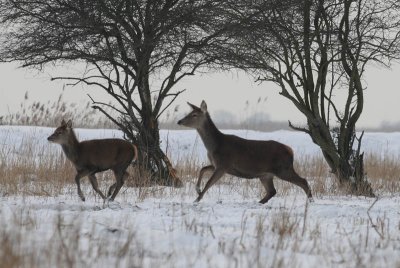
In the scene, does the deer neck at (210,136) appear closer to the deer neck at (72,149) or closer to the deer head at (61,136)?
the deer neck at (72,149)

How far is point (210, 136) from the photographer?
Answer: 1088 centimetres

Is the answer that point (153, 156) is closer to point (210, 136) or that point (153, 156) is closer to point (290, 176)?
point (210, 136)

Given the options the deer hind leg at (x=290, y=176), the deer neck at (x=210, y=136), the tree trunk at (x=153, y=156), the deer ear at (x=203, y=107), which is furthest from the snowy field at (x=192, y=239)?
the tree trunk at (x=153, y=156)

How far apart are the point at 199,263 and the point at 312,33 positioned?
33.2ft

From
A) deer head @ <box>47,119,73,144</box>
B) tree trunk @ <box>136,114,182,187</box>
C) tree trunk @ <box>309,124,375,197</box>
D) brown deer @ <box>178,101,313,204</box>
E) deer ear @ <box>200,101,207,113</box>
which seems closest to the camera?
brown deer @ <box>178,101,313,204</box>

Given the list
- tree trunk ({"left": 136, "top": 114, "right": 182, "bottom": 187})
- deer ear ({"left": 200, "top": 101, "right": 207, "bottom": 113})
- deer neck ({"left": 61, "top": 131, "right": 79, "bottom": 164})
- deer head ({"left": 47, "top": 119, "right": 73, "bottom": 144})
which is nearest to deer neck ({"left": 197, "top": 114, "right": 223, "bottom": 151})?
deer ear ({"left": 200, "top": 101, "right": 207, "bottom": 113})

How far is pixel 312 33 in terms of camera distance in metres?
14.4

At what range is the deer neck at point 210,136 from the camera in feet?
35.4

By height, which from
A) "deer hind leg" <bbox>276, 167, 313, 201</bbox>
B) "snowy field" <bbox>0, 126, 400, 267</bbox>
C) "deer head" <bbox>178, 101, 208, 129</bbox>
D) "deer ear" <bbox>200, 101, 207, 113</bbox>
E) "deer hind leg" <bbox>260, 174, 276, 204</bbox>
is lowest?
"snowy field" <bbox>0, 126, 400, 267</bbox>

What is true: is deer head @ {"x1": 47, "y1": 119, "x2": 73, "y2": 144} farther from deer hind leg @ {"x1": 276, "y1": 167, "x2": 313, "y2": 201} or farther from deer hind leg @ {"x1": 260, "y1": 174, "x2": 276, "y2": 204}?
deer hind leg @ {"x1": 276, "y1": 167, "x2": 313, "y2": 201}

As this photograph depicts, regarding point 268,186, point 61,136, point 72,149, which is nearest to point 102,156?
point 72,149

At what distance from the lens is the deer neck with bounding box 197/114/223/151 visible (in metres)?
10.8

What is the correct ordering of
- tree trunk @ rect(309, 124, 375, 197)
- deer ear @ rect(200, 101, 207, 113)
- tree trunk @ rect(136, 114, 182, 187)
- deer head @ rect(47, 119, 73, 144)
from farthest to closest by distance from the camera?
tree trunk @ rect(136, 114, 182, 187)
tree trunk @ rect(309, 124, 375, 197)
deer ear @ rect(200, 101, 207, 113)
deer head @ rect(47, 119, 73, 144)

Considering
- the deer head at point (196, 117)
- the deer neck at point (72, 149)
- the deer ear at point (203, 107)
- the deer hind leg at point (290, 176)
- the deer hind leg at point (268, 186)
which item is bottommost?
the deer hind leg at point (268, 186)
